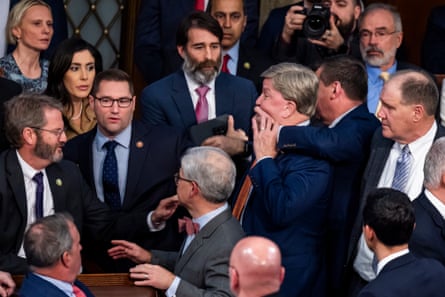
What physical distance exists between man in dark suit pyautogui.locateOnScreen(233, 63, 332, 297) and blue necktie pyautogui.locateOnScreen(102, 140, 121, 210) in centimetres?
74

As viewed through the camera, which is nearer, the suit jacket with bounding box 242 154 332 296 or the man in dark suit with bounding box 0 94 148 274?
the suit jacket with bounding box 242 154 332 296

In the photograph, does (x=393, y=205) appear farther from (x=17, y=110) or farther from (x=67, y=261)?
(x=17, y=110)

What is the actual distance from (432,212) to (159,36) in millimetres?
2624

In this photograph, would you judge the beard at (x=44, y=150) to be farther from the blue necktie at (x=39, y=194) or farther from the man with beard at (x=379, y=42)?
the man with beard at (x=379, y=42)

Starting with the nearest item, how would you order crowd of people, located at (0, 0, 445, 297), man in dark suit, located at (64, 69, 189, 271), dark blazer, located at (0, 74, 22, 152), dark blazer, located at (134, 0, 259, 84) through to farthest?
1. crowd of people, located at (0, 0, 445, 297)
2. dark blazer, located at (0, 74, 22, 152)
3. man in dark suit, located at (64, 69, 189, 271)
4. dark blazer, located at (134, 0, 259, 84)

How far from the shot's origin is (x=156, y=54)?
25.1ft

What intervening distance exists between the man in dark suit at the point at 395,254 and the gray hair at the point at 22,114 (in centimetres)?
168

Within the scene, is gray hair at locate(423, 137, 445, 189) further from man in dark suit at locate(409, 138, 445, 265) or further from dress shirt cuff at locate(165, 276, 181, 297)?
dress shirt cuff at locate(165, 276, 181, 297)

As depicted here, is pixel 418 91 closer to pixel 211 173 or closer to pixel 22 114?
pixel 211 173

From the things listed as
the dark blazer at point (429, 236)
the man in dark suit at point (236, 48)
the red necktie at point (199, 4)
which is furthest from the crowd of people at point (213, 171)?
the red necktie at point (199, 4)

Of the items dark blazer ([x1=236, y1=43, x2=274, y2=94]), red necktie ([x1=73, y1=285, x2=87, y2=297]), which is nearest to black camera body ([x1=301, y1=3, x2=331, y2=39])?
dark blazer ([x1=236, y1=43, x2=274, y2=94])

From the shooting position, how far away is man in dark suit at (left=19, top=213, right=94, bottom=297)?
5.16m

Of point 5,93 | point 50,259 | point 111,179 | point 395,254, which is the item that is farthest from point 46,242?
point 5,93

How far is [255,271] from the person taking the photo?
4242 mm
